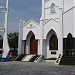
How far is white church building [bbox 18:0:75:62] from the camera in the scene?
83.7 ft

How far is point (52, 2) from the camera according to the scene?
96.2ft

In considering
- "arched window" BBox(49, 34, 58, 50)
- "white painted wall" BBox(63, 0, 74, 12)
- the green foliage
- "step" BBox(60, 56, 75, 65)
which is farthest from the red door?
the green foliage

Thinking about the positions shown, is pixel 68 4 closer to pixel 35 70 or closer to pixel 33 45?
pixel 33 45

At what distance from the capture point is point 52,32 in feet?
93.6

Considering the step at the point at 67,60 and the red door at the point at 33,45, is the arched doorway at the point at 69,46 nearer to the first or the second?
the step at the point at 67,60

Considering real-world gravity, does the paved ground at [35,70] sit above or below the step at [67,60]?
below

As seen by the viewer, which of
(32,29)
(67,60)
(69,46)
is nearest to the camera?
(67,60)

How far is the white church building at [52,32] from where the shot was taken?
25.5 meters

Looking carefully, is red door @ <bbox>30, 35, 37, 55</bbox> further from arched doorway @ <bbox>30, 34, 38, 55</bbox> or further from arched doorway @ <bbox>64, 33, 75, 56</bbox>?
arched doorway @ <bbox>64, 33, 75, 56</bbox>

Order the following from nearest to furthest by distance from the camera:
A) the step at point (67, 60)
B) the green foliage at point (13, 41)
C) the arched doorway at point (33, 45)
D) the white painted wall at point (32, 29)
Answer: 1. the step at point (67, 60)
2. the white painted wall at point (32, 29)
3. the arched doorway at point (33, 45)
4. the green foliage at point (13, 41)

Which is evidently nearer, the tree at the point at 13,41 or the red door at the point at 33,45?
the red door at the point at 33,45

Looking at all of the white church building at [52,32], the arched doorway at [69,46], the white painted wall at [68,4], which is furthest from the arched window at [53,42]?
the white painted wall at [68,4]

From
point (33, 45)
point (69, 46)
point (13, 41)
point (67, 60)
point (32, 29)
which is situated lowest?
point (67, 60)

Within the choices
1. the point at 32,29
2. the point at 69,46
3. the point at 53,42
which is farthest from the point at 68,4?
the point at 69,46
